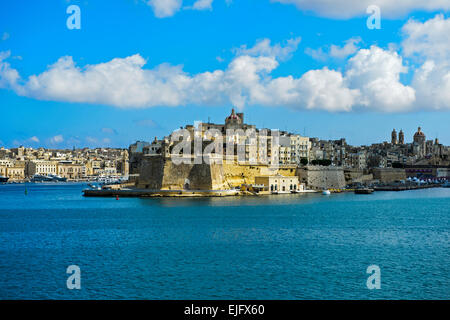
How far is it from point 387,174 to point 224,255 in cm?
4834

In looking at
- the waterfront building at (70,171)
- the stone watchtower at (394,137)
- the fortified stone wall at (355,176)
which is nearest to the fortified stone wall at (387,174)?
the fortified stone wall at (355,176)

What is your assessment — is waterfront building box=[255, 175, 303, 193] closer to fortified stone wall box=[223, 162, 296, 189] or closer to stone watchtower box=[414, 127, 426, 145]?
fortified stone wall box=[223, 162, 296, 189]

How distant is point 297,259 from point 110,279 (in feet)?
16.3

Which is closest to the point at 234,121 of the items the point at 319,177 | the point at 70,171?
the point at 319,177

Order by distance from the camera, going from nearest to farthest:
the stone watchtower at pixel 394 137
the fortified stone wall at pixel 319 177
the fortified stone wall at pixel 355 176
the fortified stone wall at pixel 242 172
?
the fortified stone wall at pixel 242 172 → the fortified stone wall at pixel 319 177 → the fortified stone wall at pixel 355 176 → the stone watchtower at pixel 394 137

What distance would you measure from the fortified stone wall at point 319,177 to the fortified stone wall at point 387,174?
447 inches

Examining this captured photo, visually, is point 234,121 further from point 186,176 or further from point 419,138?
point 419,138

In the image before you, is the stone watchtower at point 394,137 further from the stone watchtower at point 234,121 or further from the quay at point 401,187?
the stone watchtower at point 234,121

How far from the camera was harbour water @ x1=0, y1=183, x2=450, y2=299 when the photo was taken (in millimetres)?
10477

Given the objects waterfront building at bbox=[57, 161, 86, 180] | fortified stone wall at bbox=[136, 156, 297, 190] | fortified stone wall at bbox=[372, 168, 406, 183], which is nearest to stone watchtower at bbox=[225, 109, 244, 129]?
fortified stone wall at bbox=[136, 156, 297, 190]

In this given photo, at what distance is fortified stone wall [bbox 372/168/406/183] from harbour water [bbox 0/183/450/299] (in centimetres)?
3291

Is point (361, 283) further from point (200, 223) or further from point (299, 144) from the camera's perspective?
point (299, 144)

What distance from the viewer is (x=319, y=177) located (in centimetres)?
4566

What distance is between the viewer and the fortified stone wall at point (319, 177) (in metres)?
45.0
